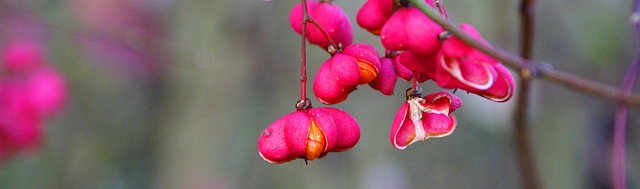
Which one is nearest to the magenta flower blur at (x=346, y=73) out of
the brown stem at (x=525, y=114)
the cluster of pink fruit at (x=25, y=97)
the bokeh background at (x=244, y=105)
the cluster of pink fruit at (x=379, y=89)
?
the cluster of pink fruit at (x=379, y=89)

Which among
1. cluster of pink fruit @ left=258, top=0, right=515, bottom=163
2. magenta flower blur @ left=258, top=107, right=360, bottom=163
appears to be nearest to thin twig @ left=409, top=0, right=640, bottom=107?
cluster of pink fruit @ left=258, top=0, right=515, bottom=163

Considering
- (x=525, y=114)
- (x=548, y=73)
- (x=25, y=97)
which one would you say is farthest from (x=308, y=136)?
(x=25, y=97)

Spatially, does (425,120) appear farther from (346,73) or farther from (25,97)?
(25,97)

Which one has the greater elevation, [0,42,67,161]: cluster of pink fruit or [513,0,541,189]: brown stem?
[513,0,541,189]: brown stem

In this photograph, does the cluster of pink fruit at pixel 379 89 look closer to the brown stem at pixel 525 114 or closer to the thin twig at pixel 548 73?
the thin twig at pixel 548 73

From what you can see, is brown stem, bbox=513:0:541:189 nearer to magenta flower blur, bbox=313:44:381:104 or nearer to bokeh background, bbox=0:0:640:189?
magenta flower blur, bbox=313:44:381:104

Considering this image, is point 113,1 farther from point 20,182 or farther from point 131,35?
point 20,182
